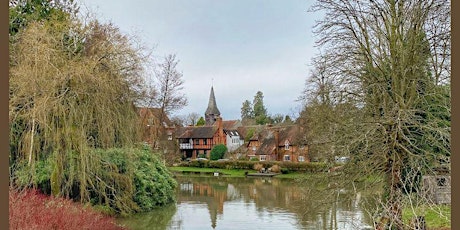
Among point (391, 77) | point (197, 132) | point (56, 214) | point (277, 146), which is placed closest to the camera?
point (56, 214)

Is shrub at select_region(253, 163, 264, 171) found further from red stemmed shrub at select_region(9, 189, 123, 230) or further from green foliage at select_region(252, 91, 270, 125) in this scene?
green foliage at select_region(252, 91, 270, 125)

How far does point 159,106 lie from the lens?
29203 mm

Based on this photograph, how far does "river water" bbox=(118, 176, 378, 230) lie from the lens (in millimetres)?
11000

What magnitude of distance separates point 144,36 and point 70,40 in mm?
2357

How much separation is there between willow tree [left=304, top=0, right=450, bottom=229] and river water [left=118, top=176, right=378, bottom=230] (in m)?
1.21

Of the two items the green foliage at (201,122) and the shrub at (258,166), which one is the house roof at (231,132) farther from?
the shrub at (258,166)

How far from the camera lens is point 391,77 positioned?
1105 cm

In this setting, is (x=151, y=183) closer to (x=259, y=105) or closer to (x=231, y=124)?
Result: (x=231, y=124)

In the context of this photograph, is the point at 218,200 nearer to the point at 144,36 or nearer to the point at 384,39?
the point at 144,36

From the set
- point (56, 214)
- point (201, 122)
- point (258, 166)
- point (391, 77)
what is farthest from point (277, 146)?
point (56, 214)

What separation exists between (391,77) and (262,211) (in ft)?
27.6

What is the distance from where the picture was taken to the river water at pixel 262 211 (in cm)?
1100

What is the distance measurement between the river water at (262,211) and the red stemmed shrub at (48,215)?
316 centimetres

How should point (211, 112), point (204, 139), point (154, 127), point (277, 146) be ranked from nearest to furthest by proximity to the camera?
point (154, 127) < point (277, 146) < point (204, 139) < point (211, 112)
